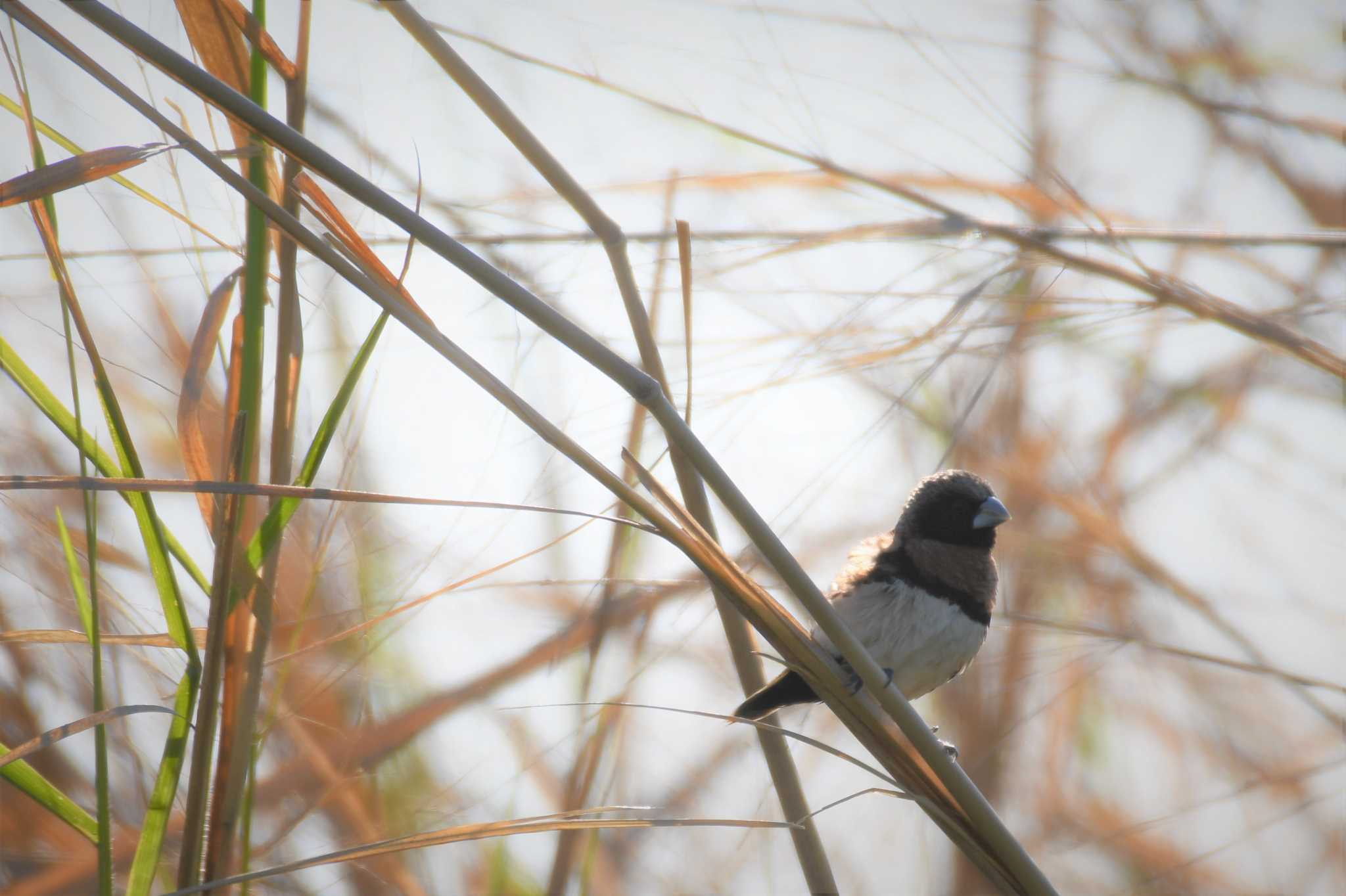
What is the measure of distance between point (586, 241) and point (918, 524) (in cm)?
169

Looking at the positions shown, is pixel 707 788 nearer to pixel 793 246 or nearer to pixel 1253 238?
pixel 793 246

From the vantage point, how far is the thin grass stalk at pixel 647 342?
4.66 feet

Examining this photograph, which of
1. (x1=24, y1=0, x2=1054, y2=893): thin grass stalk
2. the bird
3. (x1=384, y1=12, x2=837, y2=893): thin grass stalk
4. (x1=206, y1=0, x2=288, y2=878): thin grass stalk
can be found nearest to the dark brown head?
the bird

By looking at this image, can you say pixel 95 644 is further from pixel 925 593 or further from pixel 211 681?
pixel 925 593

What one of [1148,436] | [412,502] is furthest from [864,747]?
[1148,436]

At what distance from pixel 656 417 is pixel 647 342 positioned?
0.51 m

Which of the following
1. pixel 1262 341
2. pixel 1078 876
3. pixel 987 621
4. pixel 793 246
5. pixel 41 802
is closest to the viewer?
pixel 41 802

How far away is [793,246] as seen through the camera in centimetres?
221

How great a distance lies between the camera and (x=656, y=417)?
1173 mm

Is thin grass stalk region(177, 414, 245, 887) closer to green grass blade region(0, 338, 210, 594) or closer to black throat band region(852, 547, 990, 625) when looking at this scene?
green grass blade region(0, 338, 210, 594)

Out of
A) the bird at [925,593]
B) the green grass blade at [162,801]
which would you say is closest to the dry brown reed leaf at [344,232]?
the green grass blade at [162,801]

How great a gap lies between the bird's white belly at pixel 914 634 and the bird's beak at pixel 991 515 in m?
0.28

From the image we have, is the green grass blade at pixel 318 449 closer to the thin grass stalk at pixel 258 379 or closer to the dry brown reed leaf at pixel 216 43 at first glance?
the thin grass stalk at pixel 258 379

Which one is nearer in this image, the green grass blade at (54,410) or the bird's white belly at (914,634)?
the green grass blade at (54,410)
